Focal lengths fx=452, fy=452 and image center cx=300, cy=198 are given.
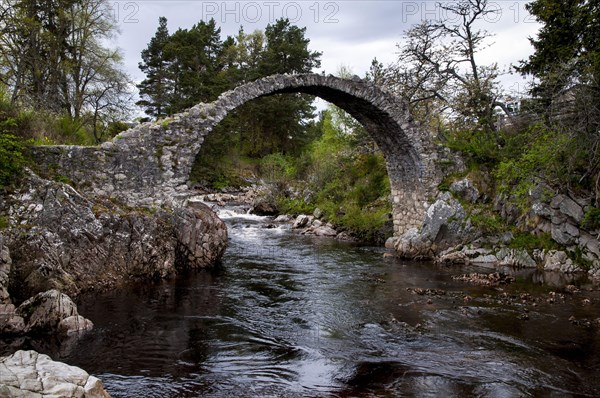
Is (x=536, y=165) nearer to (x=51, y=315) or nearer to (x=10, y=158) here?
(x=51, y=315)

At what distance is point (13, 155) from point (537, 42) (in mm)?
14989

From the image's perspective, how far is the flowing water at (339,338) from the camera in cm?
502

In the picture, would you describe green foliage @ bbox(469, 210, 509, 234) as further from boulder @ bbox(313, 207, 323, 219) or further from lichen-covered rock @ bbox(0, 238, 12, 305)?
lichen-covered rock @ bbox(0, 238, 12, 305)

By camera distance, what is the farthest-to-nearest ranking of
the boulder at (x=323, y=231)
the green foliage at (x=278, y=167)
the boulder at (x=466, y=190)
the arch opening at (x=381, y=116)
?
the green foliage at (x=278, y=167)
the boulder at (x=323, y=231)
the boulder at (x=466, y=190)
the arch opening at (x=381, y=116)

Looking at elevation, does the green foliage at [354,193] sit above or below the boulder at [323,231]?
above

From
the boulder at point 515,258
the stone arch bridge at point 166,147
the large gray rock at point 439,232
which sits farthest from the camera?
the large gray rock at point 439,232

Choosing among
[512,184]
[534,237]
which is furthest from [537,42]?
[534,237]

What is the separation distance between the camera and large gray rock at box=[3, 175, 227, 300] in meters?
7.86

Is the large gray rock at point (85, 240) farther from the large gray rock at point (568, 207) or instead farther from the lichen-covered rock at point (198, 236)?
the large gray rock at point (568, 207)

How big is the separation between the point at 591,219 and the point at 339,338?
25.8 ft

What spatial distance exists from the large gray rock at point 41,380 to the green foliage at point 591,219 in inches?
431

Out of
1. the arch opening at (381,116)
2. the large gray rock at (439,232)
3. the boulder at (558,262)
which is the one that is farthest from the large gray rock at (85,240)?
the boulder at (558,262)

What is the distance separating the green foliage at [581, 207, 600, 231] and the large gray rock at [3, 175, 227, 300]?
913cm

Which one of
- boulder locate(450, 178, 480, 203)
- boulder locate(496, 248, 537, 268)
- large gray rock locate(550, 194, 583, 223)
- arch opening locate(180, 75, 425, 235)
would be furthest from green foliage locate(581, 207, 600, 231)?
arch opening locate(180, 75, 425, 235)
